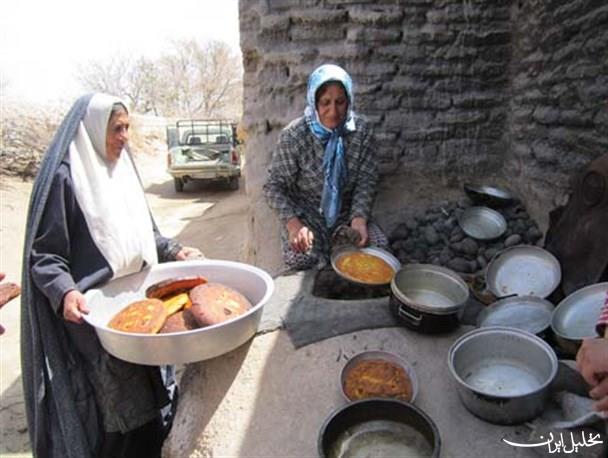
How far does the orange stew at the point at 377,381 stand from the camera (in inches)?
74.9

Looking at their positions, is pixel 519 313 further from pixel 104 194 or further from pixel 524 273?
pixel 104 194

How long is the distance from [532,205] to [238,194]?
9.41 meters

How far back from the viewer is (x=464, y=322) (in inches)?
95.8

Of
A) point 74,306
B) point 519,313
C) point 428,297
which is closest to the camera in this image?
point 74,306

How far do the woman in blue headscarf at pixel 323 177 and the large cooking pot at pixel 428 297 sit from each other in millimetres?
396

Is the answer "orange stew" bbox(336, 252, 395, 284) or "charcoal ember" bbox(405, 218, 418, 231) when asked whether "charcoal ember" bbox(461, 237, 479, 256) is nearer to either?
"charcoal ember" bbox(405, 218, 418, 231)

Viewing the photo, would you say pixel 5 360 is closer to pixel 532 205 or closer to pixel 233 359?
pixel 233 359

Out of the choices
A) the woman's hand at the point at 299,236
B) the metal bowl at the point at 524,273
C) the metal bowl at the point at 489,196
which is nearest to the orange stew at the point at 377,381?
the woman's hand at the point at 299,236

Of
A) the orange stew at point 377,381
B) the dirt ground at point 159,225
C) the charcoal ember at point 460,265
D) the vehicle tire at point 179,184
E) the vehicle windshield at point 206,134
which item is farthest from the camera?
the vehicle windshield at point 206,134

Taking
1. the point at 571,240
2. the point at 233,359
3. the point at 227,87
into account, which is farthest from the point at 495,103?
the point at 227,87

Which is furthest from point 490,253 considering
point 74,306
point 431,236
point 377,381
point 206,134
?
point 206,134

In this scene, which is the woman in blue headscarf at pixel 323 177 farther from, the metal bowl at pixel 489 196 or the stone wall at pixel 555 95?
the stone wall at pixel 555 95

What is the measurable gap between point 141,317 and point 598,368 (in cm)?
143

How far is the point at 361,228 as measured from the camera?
9.33 feet
